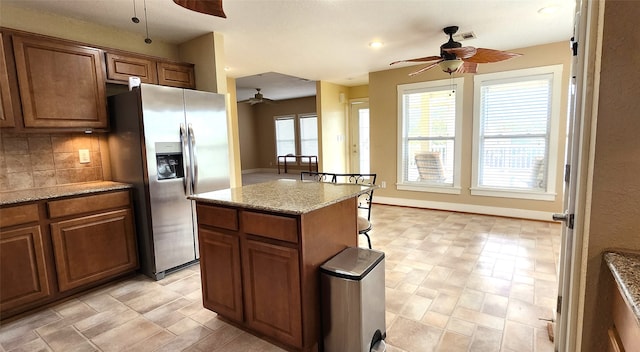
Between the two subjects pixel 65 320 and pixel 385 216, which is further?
pixel 385 216

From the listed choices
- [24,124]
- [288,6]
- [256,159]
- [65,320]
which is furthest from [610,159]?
[256,159]

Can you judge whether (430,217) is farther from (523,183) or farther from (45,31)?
(45,31)

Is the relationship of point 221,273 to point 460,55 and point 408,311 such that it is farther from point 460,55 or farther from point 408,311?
point 460,55

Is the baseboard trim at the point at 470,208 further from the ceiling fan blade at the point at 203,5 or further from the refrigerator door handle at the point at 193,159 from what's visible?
the ceiling fan blade at the point at 203,5

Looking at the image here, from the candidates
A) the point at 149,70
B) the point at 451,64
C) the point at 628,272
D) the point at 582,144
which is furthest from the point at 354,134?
the point at 628,272

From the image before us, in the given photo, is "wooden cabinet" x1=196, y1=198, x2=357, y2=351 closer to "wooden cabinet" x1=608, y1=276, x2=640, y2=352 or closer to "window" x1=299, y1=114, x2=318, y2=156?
"wooden cabinet" x1=608, y1=276, x2=640, y2=352

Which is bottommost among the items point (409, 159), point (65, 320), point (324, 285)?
point (65, 320)

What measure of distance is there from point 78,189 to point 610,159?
3287mm

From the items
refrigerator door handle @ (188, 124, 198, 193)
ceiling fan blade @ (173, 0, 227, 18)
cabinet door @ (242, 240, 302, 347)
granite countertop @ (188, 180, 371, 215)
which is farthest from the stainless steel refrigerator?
ceiling fan blade @ (173, 0, 227, 18)

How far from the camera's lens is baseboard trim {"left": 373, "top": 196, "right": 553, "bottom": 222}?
4406 millimetres

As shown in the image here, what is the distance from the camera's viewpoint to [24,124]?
7.95 ft

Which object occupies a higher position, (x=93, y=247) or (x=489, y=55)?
(x=489, y=55)

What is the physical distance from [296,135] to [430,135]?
21.5ft

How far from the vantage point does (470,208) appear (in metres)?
4.91
